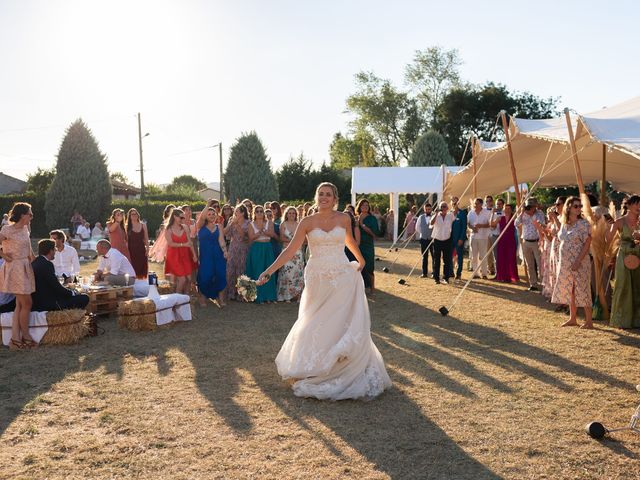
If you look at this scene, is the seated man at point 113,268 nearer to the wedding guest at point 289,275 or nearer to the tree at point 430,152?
the wedding guest at point 289,275

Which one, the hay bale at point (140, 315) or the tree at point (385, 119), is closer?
Answer: the hay bale at point (140, 315)

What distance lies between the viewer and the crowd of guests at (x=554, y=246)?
323 inches

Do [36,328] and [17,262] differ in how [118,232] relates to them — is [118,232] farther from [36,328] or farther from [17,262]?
[17,262]

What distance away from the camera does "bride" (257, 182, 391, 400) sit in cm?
550

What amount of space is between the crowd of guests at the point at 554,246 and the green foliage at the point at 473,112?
38.2 metres

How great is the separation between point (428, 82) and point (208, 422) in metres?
57.7

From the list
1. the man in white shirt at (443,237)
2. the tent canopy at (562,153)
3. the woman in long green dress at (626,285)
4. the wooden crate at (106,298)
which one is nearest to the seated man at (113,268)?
the wooden crate at (106,298)

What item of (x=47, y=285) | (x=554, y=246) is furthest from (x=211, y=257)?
(x=554, y=246)

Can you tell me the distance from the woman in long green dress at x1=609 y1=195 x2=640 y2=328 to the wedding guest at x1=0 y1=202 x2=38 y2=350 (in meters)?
7.56

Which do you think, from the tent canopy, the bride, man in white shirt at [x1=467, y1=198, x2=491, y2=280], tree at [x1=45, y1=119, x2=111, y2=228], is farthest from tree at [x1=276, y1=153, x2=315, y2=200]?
the bride

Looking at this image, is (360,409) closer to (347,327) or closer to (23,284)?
(347,327)

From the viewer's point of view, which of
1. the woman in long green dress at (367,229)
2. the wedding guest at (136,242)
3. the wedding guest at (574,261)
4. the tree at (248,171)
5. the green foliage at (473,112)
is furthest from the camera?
the green foliage at (473,112)

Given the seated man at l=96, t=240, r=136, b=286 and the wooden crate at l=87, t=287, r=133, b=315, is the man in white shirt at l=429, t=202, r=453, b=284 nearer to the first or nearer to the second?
the seated man at l=96, t=240, r=136, b=286

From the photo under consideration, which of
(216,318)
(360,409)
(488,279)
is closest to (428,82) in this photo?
(488,279)
